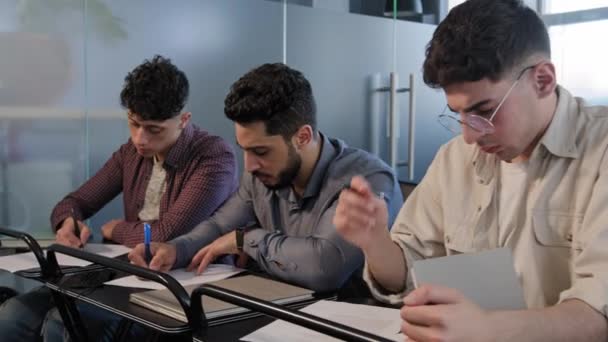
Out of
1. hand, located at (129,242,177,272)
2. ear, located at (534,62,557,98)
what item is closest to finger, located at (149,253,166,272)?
hand, located at (129,242,177,272)

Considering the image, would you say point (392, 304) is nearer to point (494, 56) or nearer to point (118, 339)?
point (494, 56)

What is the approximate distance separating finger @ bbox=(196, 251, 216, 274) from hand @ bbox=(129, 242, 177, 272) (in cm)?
9

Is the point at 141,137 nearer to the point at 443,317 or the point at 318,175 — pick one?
the point at 318,175

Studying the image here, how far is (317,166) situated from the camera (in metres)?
1.81

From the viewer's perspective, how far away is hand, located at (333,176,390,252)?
4.01 feet

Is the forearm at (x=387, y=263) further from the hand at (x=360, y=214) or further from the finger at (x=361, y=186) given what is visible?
the finger at (x=361, y=186)

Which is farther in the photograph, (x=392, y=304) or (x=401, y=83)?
(x=401, y=83)

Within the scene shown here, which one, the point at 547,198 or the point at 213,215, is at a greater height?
the point at 547,198

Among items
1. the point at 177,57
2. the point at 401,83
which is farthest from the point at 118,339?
the point at 401,83

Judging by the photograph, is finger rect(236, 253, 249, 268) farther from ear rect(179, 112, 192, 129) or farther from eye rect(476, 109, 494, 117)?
eye rect(476, 109, 494, 117)

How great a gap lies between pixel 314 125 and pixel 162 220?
23.2 inches

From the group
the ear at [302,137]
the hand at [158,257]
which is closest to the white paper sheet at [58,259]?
the hand at [158,257]

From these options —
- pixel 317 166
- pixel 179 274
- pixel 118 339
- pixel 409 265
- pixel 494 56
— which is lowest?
pixel 118 339

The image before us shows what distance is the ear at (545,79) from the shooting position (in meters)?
1.16
